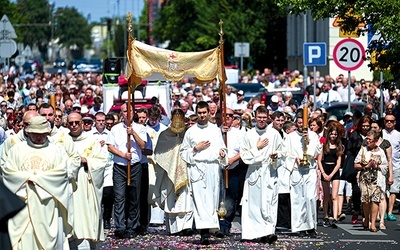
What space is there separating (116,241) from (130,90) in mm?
2189

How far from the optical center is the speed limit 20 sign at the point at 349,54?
76.6 ft

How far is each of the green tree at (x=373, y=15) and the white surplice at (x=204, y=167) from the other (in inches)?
155

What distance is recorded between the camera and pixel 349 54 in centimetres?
2347

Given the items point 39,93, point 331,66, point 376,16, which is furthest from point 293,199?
point 331,66

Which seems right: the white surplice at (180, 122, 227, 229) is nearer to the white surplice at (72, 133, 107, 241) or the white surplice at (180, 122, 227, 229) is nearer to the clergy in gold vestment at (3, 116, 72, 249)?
the white surplice at (72, 133, 107, 241)

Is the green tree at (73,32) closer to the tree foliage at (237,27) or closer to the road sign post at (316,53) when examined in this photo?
the tree foliage at (237,27)

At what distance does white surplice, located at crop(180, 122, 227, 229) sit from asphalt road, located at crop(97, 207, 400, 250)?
39cm

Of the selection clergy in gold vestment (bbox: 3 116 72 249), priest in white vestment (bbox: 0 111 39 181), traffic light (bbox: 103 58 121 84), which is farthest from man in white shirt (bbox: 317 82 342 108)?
clergy in gold vestment (bbox: 3 116 72 249)

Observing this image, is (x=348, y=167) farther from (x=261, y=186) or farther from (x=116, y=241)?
(x=116, y=241)

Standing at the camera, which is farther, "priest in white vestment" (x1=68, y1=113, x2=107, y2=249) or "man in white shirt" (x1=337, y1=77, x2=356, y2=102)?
"man in white shirt" (x1=337, y1=77, x2=356, y2=102)

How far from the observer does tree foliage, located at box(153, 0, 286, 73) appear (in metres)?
63.7

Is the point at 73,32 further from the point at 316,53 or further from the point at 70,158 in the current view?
the point at 70,158

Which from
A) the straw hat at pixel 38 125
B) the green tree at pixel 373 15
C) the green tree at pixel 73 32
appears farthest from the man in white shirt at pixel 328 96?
the green tree at pixel 73 32

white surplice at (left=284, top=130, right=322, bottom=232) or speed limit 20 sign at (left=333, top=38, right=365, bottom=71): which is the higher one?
speed limit 20 sign at (left=333, top=38, right=365, bottom=71)
